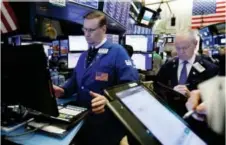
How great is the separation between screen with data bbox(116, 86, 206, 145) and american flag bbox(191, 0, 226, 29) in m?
9.92

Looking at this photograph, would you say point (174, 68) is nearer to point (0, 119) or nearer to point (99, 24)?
point (99, 24)

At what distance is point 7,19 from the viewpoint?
2.85 meters

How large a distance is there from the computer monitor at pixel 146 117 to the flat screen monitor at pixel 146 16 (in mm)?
7208

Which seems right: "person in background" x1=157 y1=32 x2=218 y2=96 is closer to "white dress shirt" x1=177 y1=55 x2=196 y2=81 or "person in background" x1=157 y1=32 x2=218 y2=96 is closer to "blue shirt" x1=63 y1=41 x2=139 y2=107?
"white dress shirt" x1=177 y1=55 x2=196 y2=81

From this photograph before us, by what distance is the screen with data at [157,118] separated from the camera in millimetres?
675

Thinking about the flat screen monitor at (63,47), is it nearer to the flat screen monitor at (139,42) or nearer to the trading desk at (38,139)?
the flat screen monitor at (139,42)

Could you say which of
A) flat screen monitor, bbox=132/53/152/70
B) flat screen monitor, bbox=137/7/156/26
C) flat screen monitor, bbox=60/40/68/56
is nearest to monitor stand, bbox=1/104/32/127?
flat screen monitor, bbox=60/40/68/56

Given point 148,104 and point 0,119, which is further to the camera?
point 0,119

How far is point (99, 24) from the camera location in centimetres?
252

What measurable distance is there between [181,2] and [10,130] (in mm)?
13245

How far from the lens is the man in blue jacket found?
229cm

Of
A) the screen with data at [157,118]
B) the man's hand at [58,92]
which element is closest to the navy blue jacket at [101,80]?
the man's hand at [58,92]

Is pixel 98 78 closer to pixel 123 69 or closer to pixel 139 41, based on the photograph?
pixel 123 69

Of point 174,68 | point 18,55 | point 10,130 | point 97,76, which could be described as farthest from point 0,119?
point 174,68
